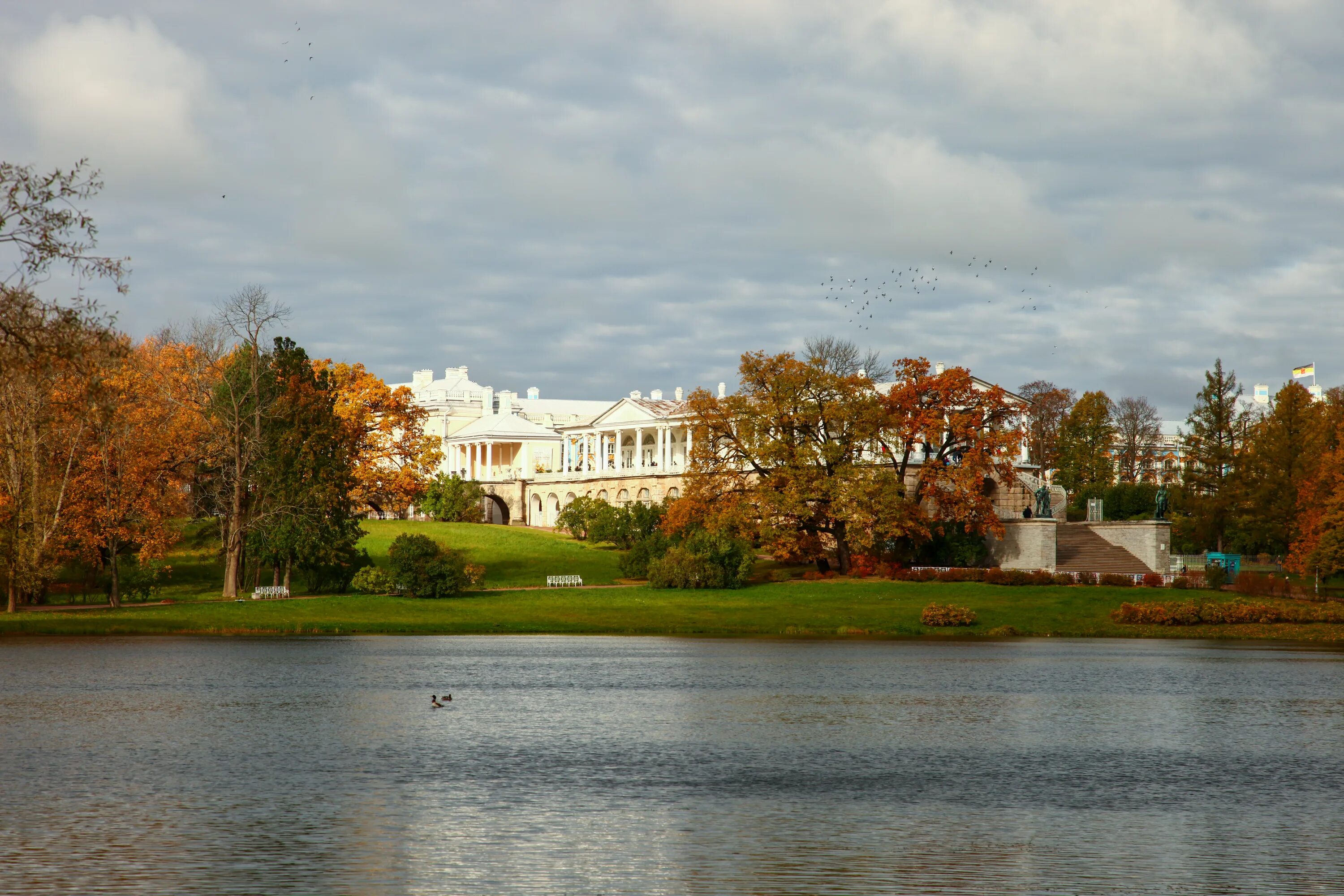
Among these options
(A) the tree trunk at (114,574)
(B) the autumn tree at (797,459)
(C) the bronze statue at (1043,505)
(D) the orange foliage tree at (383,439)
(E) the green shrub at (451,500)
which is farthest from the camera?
(E) the green shrub at (451,500)

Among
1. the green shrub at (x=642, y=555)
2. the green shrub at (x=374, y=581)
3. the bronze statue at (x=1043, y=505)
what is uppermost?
the bronze statue at (x=1043, y=505)

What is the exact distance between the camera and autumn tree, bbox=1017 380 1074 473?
109500mm

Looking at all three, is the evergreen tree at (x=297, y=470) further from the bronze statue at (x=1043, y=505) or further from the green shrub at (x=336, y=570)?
the bronze statue at (x=1043, y=505)

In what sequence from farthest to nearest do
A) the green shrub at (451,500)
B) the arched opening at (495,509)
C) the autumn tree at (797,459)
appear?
the arched opening at (495,509)
the green shrub at (451,500)
the autumn tree at (797,459)

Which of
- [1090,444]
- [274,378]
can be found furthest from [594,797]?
[1090,444]

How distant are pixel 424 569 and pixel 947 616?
862 inches

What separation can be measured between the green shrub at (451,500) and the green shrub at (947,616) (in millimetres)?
57046

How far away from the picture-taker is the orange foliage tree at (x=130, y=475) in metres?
52.0

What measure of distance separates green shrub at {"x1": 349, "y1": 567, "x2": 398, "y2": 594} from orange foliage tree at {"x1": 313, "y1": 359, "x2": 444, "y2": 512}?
19.5 meters

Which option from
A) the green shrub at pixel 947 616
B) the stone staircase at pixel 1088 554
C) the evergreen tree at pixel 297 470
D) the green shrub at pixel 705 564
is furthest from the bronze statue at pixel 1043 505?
the evergreen tree at pixel 297 470

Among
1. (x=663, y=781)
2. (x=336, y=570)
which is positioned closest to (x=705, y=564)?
(x=336, y=570)

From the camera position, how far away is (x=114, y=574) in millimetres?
52188

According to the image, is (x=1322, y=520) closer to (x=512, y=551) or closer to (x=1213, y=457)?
(x=1213, y=457)

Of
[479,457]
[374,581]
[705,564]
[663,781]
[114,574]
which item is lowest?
[663,781]
